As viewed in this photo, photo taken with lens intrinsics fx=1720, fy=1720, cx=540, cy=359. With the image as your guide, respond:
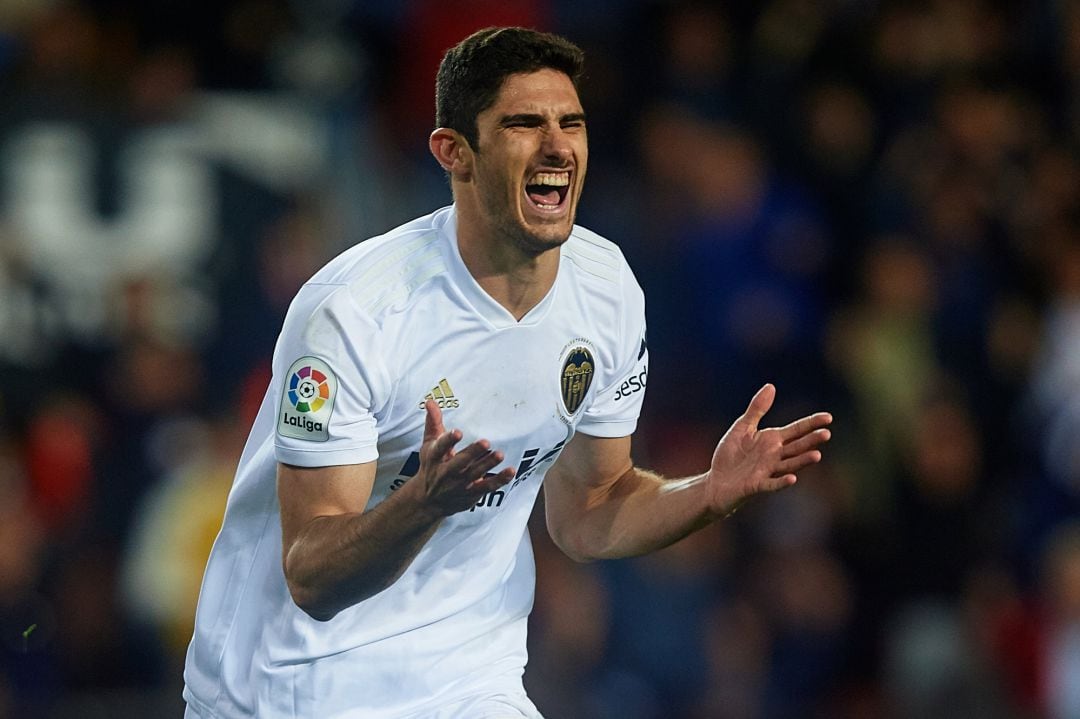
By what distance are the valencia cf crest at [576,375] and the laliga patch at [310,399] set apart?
645 mm

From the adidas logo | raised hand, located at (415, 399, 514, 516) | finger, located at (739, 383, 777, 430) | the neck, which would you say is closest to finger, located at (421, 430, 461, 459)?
raised hand, located at (415, 399, 514, 516)

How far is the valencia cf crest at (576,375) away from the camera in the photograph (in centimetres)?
415

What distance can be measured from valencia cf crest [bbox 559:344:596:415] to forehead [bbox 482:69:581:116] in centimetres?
59

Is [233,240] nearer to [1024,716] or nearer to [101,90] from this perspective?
[101,90]

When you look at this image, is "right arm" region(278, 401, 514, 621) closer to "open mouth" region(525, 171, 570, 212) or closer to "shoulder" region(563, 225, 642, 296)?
"open mouth" region(525, 171, 570, 212)

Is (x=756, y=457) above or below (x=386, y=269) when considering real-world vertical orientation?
below

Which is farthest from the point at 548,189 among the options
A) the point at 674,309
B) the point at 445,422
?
the point at 674,309

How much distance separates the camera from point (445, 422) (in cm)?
394

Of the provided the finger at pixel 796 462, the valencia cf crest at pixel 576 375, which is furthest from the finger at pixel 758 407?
the valencia cf crest at pixel 576 375

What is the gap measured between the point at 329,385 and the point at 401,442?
0.28m

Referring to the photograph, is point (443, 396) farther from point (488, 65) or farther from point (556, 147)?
point (488, 65)

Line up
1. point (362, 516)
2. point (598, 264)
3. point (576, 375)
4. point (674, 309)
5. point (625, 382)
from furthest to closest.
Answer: point (674, 309), point (625, 382), point (598, 264), point (576, 375), point (362, 516)

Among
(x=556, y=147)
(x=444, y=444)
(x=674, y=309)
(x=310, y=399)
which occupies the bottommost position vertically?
(x=674, y=309)

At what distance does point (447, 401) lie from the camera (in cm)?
394
